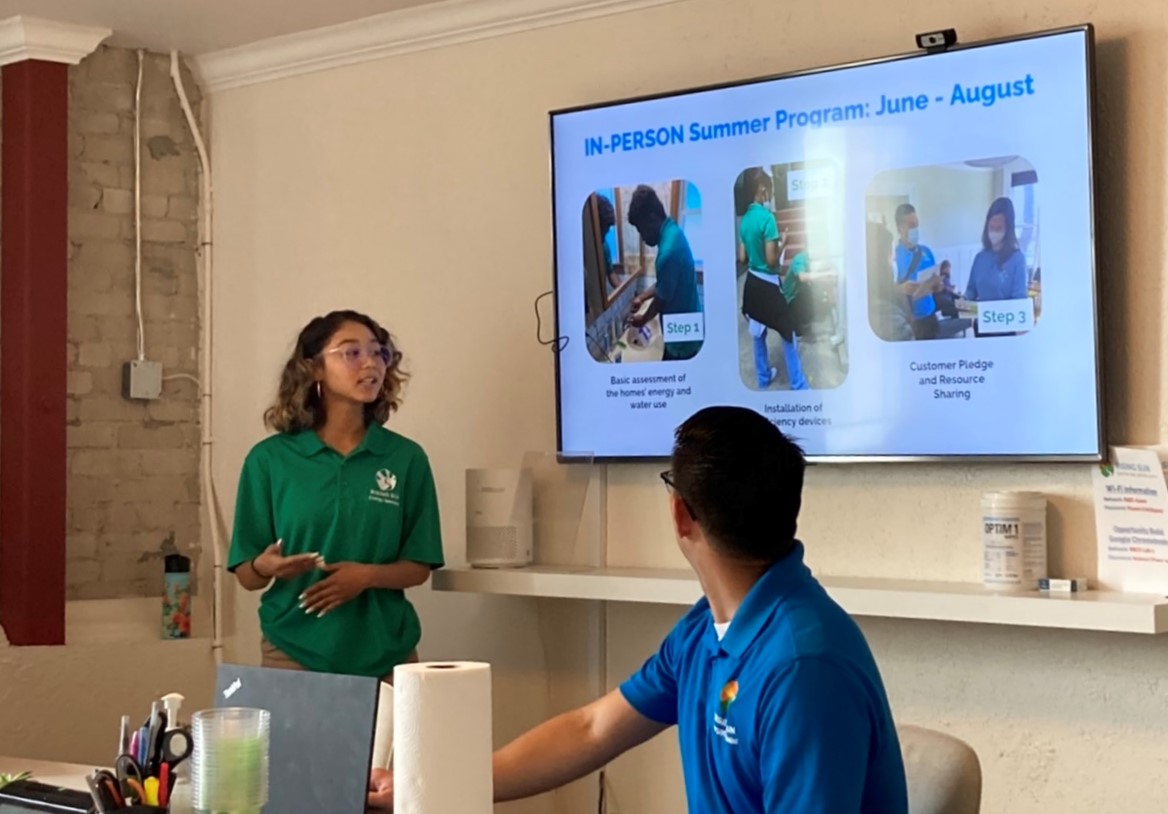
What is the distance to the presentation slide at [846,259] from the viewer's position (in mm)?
3133

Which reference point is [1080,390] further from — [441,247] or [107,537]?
[107,537]

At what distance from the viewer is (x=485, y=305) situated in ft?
13.8

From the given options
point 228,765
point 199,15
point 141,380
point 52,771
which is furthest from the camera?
point 141,380

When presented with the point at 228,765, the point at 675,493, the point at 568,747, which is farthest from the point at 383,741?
the point at 675,493

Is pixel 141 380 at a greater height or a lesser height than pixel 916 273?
lesser

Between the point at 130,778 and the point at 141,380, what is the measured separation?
9.24 feet

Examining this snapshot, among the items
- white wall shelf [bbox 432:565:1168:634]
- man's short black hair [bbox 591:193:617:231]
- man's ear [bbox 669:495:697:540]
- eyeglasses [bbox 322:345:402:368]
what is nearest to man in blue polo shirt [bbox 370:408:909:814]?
man's ear [bbox 669:495:697:540]

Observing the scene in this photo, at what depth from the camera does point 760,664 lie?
73.0 inches

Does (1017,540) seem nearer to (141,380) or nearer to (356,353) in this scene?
(356,353)

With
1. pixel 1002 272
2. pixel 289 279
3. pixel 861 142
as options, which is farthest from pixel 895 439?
pixel 289 279

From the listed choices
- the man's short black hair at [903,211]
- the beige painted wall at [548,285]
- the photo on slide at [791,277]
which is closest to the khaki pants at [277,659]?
the beige painted wall at [548,285]

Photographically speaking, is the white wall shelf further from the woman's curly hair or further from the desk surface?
the desk surface

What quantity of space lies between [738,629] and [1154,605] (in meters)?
1.26

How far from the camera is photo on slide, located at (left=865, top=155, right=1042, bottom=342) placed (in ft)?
10.4
